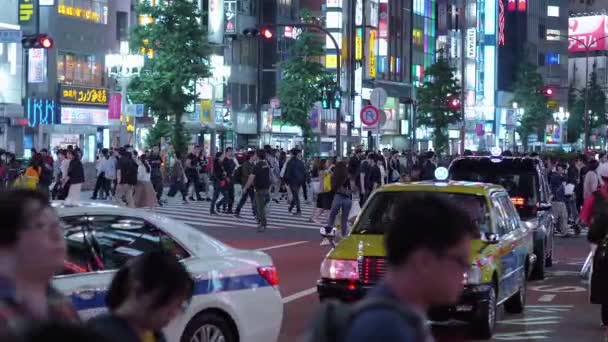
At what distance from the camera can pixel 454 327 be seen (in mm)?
13367

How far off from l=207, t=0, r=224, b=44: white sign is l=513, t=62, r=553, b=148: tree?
43.4 m

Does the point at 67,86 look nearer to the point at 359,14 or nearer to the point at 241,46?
the point at 241,46

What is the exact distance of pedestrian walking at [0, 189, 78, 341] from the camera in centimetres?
436

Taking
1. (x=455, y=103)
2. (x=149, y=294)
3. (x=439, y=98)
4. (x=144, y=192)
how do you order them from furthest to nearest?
(x=439, y=98)
(x=455, y=103)
(x=144, y=192)
(x=149, y=294)

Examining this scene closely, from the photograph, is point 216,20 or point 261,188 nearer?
point 261,188

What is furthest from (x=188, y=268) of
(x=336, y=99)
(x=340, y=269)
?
(x=336, y=99)

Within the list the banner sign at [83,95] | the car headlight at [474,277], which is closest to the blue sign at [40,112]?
the banner sign at [83,95]

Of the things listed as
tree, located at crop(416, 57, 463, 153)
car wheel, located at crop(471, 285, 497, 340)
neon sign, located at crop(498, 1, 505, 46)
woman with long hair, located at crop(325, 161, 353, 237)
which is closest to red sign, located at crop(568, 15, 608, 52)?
neon sign, located at crop(498, 1, 505, 46)

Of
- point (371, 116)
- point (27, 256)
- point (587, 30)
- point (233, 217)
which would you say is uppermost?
point (587, 30)

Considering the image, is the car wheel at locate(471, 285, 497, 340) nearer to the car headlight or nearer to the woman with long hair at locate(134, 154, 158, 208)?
the car headlight

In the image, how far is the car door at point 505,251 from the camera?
1354 centimetres

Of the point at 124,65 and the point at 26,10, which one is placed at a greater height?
the point at 26,10

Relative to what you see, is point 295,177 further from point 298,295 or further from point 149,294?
point 149,294

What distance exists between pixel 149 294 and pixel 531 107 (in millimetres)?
107333
